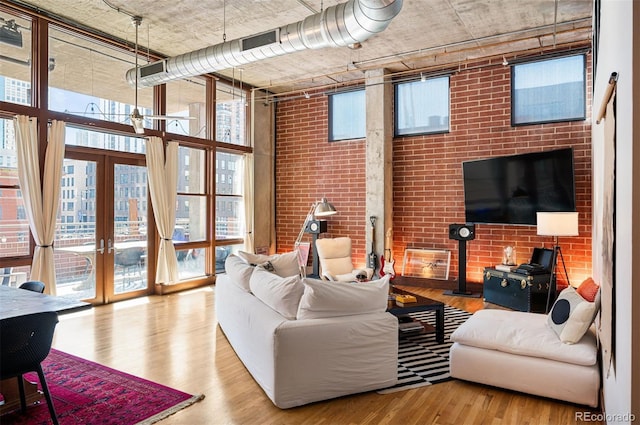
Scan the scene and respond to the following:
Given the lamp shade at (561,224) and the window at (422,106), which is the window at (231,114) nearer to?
the window at (422,106)

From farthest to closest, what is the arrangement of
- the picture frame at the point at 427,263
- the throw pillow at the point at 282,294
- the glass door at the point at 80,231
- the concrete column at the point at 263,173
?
the concrete column at the point at 263,173 < the picture frame at the point at 427,263 < the glass door at the point at 80,231 < the throw pillow at the point at 282,294

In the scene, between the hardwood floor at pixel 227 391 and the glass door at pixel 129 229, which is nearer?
the hardwood floor at pixel 227 391

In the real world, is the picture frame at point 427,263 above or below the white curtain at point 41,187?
below

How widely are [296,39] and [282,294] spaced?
262 cm

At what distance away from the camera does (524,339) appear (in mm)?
3184

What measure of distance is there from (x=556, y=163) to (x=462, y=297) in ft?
7.50

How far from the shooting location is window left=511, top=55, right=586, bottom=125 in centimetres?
602

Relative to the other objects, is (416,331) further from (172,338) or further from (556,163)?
(556,163)

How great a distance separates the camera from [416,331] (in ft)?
14.9

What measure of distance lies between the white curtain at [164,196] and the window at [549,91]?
17.3 feet

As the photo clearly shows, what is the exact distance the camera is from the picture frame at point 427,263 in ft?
23.3

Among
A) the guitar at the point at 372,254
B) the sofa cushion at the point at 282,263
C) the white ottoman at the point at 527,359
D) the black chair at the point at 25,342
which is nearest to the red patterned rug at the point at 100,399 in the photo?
the black chair at the point at 25,342

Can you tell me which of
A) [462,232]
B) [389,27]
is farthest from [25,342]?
[462,232]

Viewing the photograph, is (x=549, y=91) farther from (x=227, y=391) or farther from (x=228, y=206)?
(x=227, y=391)
